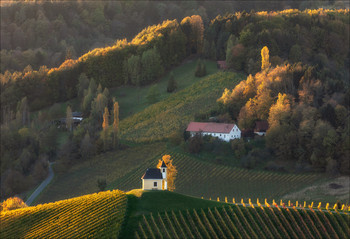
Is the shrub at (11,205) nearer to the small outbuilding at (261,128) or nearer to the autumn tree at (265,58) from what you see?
the small outbuilding at (261,128)

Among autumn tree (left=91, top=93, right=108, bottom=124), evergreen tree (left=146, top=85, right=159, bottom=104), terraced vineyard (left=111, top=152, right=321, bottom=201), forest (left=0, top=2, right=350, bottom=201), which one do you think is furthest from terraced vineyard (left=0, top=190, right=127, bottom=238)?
evergreen tree (left=146, top=85, right=159, bottom=104)

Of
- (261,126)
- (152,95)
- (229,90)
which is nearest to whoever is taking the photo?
(261,126)

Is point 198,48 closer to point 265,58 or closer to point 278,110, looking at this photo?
point 265,58

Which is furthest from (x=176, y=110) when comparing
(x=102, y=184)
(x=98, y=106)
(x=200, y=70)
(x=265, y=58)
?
(x=102, y=184)

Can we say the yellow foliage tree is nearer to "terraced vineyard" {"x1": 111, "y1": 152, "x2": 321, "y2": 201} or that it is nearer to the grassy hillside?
"terraced vineyard" {"x1": 111, "y1": 152, "x2": 321, "y2": 201}

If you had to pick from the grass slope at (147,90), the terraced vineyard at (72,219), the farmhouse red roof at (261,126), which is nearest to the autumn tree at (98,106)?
the grass slope at (147,90)

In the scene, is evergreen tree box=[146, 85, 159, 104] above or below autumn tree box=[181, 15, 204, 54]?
below
